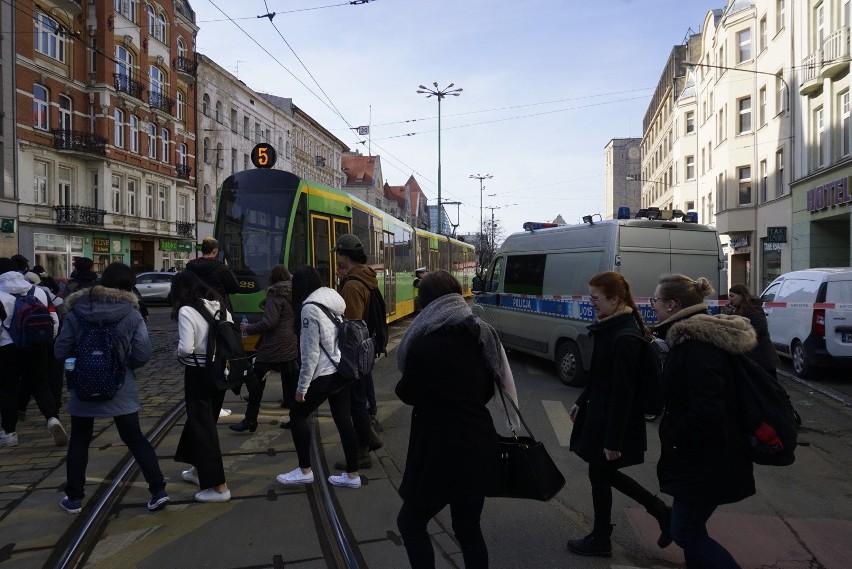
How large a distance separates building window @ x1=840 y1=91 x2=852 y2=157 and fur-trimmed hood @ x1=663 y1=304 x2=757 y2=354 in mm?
21514

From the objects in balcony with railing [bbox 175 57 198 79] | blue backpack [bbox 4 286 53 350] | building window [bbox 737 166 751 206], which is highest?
balcony with railing [bbox 175 57 198 79]

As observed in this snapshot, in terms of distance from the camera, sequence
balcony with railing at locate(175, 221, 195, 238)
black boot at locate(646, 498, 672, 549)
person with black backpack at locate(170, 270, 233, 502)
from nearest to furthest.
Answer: black boot at locate(646, 498, 672, 549)
person with black backpack at locate(170, 270, 233, 502)
balcony with railing at locate(175, 221, 195, 238)

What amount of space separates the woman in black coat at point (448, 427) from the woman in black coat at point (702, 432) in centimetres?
89

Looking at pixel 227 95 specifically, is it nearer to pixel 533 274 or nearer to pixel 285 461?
pixel 533 274

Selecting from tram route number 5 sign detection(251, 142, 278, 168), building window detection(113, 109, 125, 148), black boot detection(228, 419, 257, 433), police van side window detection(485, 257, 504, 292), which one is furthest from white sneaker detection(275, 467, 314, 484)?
building window detection(113, 109, 125, 148)

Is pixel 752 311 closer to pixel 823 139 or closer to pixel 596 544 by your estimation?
pixel 596 544

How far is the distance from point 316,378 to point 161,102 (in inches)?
1560

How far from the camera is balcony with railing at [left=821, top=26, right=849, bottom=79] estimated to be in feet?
69.1

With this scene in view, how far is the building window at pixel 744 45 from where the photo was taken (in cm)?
3152

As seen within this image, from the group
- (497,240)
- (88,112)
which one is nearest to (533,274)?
(88,112)

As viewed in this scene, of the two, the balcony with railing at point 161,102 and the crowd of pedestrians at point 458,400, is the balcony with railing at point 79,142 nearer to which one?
the balcony with railing at point 161,102

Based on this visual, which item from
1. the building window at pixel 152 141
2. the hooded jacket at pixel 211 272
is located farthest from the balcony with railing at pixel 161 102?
the hooded jacket at pixel 211 272

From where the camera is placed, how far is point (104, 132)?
35.0 m

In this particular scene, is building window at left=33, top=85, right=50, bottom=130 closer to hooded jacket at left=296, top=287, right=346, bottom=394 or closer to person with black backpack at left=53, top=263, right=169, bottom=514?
person with black backpack at left=53, top=263, right=169, bottom=514
